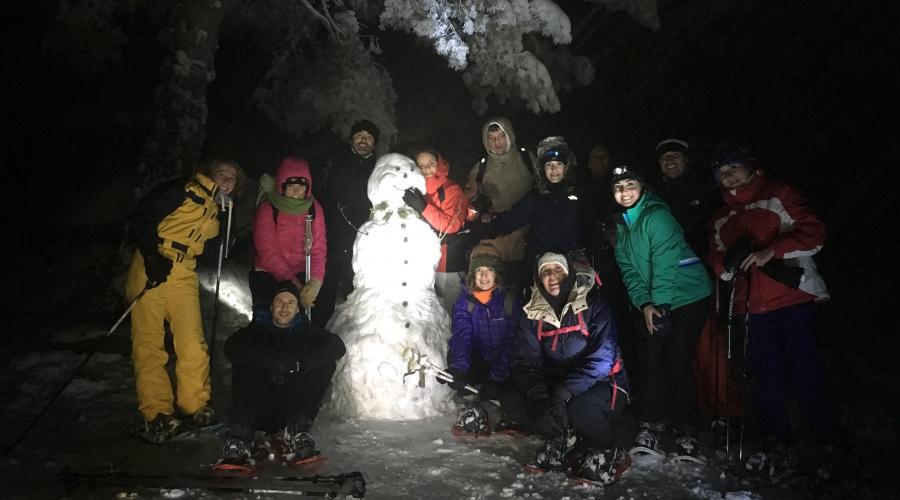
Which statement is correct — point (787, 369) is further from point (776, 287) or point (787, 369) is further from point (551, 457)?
point (551, 457)

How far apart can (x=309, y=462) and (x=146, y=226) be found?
2049 mm

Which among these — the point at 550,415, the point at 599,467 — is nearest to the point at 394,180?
the point at 550,415

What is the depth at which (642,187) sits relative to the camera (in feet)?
14.5

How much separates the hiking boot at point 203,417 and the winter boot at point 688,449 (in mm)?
3346

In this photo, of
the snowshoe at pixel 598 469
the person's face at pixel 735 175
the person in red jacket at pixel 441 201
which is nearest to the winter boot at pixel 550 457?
the snowshoe at pixel 598 469

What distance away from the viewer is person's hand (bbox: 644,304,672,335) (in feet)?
13.6

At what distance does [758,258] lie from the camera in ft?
12.8

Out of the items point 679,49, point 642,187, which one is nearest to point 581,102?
point 679,49

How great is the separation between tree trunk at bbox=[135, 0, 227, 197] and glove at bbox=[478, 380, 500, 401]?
4.51 m

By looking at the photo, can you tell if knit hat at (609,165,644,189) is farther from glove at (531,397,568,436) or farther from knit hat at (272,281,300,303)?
knit hat at (272,281,300,303)

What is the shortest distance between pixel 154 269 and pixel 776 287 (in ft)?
14.3

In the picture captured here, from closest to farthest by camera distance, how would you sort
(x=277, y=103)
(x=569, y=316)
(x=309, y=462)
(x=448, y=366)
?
(x=309, y=462) → (x=569, y=316) → (x=448, y=366) → (x=277, y=103)

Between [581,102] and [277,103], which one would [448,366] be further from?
[581,102]

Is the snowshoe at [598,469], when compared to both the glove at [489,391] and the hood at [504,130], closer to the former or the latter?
the glove at [489,391]
